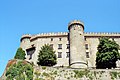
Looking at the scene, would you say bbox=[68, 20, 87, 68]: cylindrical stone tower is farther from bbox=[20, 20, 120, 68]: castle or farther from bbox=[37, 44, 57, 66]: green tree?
bbox=[37, 44, 57, 66]: green tree

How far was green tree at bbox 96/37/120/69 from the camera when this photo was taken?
52.6 metres

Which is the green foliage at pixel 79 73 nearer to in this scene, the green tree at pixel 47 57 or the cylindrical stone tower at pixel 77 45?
the cylindrical stone tower at pixel 77 45

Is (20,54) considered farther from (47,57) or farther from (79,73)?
(79,73)

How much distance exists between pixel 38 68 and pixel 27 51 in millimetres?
19459

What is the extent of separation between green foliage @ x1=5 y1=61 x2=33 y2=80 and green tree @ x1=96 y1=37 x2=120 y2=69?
1606cm

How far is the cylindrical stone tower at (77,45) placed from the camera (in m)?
56.2

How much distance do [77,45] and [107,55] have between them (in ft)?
26.3

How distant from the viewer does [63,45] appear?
62750mm

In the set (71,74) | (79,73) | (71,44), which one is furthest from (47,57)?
(79,73)

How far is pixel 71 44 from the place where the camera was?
59.2 meters

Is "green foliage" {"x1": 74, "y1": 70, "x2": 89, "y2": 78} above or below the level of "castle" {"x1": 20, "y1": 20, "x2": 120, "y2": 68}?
below

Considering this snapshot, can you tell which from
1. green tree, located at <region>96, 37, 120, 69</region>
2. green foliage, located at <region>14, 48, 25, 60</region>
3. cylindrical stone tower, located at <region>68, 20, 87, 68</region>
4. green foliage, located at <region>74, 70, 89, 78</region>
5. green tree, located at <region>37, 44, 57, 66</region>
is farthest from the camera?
green foliage, located at <region>14, 48, 25, 60</region>

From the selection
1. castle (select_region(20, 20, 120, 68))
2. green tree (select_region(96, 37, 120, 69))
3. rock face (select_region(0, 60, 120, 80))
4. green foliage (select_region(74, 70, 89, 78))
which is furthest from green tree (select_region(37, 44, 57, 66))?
green foliage (select_region(74, 70, 89, 78))

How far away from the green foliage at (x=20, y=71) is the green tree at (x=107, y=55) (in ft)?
52.7
